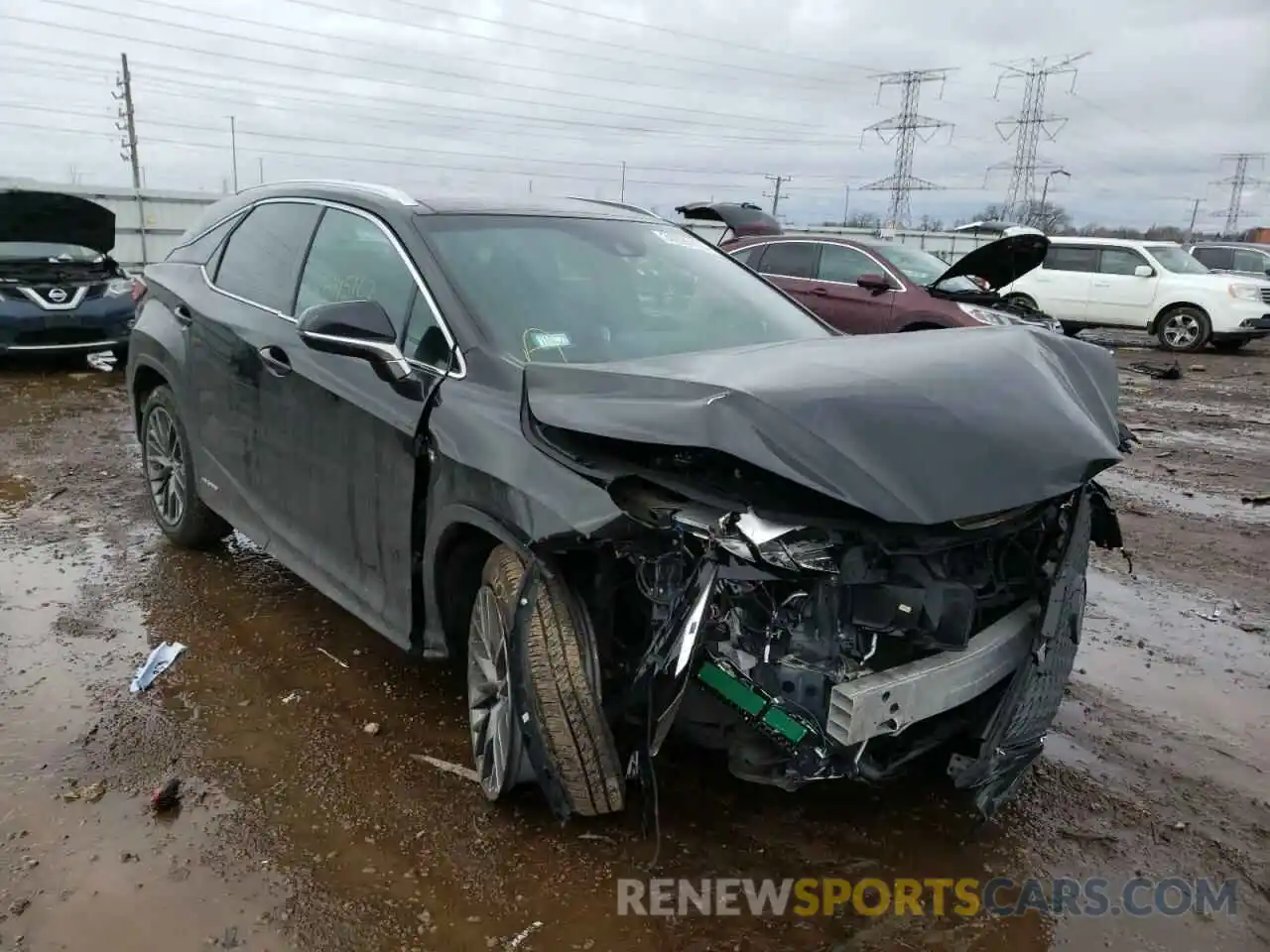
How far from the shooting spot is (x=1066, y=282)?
55.2 ft

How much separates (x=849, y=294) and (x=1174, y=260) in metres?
8.23

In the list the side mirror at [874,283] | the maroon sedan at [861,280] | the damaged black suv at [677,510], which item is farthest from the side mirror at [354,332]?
the side mirror at [874,283]

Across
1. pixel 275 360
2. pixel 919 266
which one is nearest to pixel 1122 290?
pixel 919 266

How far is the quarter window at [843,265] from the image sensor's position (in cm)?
1153

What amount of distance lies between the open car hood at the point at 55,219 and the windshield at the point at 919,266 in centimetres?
870

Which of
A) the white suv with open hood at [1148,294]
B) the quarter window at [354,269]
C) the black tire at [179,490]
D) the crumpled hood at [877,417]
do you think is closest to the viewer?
the crumpled hood at [877,417]

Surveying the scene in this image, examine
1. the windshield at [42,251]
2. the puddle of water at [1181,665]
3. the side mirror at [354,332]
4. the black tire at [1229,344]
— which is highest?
the side mirror at [354,332]

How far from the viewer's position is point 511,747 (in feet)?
9.00

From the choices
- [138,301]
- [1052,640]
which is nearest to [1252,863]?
[1052,640]

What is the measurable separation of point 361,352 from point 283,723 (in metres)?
1.36

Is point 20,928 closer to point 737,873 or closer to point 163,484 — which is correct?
Result: point 737,873

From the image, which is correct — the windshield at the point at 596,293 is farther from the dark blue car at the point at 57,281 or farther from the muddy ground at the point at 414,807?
the dark blue car at the point at 57,281

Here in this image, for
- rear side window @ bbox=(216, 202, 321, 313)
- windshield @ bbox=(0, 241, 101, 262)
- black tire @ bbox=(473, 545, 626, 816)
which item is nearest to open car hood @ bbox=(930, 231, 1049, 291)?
rear side window @ bbox=(216, 202, 321, 313)

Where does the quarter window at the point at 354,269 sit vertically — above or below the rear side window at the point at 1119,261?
below
